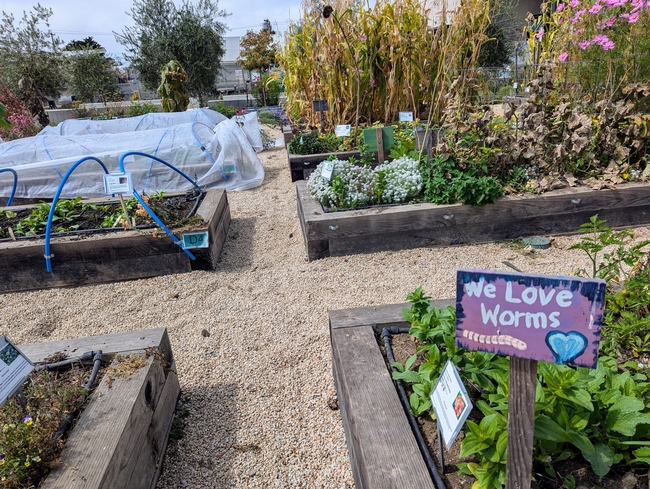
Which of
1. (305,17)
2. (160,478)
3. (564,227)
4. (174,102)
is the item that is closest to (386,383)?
(160,478)

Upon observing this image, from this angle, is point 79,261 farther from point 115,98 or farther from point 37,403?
point 115,98

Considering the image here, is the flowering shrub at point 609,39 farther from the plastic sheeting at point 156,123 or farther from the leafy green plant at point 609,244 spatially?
the plastic sheeting at point 156,123

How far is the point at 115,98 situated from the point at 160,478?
18798mm

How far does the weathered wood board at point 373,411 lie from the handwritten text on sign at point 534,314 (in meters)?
0.55

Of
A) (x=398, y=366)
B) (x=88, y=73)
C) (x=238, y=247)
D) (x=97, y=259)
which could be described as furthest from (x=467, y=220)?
(x=88, y=73)

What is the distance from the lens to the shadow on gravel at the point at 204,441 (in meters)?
1.74

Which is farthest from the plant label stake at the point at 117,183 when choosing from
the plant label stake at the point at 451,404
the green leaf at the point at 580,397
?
the green leaf at the point at 580,397

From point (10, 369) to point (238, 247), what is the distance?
271 centimetres

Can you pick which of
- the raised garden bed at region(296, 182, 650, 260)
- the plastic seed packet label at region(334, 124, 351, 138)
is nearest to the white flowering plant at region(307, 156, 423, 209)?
the raised garden bed at region(296, 182, 650, 260)

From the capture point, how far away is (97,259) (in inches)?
135

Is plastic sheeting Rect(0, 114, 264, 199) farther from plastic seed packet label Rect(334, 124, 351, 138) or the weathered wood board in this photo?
the weathered wood board

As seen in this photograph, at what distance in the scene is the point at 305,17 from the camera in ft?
24.2

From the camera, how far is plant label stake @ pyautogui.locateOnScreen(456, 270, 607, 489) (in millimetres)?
821

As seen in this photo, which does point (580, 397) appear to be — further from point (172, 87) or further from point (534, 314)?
point (172, 87)
